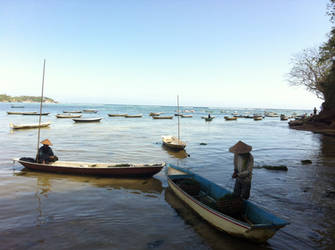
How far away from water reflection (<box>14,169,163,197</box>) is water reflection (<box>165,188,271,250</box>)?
227cm

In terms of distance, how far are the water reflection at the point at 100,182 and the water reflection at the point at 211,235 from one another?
2.27 m

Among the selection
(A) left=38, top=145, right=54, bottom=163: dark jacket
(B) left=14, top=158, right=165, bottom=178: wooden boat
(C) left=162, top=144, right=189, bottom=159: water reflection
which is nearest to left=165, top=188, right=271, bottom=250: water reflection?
(B) left=14, top=158, right=165, bottom=178: wooden boat

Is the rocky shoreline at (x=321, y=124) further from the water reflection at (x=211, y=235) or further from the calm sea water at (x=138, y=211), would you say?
the water reflection at (x=211, y=235)

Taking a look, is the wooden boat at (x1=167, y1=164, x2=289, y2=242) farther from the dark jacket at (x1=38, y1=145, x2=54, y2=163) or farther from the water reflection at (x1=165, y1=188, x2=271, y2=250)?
the dark jacket at (x1=38, y1=145, x2=54, y2=163)

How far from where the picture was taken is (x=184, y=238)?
645cm

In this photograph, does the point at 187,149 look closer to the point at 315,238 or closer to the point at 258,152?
the point at 258,152

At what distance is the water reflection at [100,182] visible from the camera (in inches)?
406

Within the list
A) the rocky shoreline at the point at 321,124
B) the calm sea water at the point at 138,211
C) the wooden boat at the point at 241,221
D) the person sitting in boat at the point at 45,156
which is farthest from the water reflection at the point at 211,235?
the rocky shoreline at the point at 321,124

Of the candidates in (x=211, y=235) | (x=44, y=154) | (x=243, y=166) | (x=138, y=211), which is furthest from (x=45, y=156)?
(x=243, y=166)

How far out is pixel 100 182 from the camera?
11.1m

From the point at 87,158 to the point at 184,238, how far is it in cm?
1145

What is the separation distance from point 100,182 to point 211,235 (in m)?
6.41

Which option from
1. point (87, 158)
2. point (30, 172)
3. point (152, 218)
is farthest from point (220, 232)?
point (87, 158)

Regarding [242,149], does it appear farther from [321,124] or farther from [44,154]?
[321,124]
